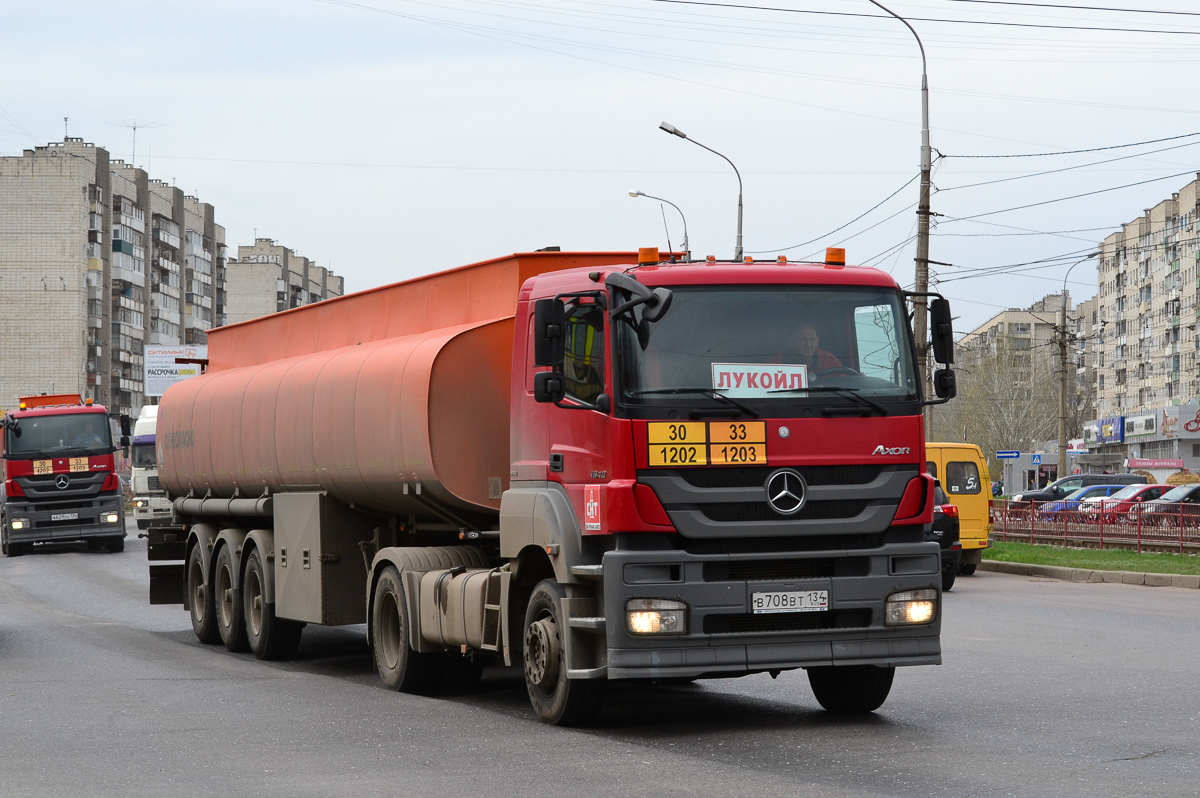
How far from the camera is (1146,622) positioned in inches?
693

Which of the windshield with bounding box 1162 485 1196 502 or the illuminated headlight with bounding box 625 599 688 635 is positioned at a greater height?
the windshield with bounding box 1162 485 1196 502

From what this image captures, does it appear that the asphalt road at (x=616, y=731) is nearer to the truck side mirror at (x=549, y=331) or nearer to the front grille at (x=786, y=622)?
the front grille at (x=786, y=622)

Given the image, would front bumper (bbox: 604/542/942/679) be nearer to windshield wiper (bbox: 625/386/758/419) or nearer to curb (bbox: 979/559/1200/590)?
windshield wiper (bbox: 625/386/758/419)

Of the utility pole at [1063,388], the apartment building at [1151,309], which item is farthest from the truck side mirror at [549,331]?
the apartment building at [1151,309]

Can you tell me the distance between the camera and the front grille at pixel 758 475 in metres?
9.20

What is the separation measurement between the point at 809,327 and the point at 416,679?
422 cm

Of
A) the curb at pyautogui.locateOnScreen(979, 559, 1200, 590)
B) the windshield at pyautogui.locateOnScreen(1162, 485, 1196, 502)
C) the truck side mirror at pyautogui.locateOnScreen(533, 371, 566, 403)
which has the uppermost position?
the truck side mirror at pyautogui.locateOnScreen(533, 371, 566, 403)

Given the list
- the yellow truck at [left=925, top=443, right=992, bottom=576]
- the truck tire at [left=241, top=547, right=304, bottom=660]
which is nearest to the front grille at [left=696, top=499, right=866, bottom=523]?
the truck tire at [left=241, top=547, right=304, bottom=660]

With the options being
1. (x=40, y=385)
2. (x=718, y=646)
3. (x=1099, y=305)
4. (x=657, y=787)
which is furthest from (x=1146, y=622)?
(x=1099, y=305)

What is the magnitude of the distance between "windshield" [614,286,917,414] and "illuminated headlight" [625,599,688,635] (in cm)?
112

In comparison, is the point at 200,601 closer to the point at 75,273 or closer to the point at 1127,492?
the point at 1127,492

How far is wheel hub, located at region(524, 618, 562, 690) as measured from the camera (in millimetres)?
9648

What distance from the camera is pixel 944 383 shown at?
10.1 meters

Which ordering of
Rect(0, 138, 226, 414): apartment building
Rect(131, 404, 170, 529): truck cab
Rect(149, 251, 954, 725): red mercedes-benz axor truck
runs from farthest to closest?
Rect(0, 138, 226, 414): apartment building → Rect(131, 404, 170, 529): truck cab → Rect(149, 251, 954, 725): red mercedes-benz axor truck
